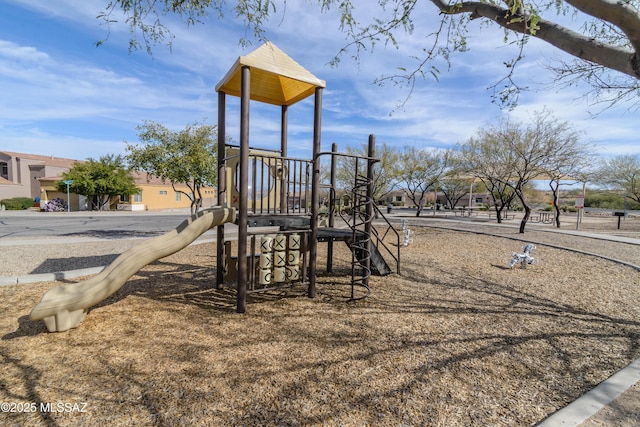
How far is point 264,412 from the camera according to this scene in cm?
221

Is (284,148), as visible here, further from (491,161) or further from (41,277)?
(491,161)

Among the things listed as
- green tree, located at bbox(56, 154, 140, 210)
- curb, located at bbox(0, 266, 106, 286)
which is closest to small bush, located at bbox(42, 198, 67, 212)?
green tree, located at bbox(56, 154, 140, 210)

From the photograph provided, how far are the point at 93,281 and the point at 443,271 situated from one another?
6.14 metres

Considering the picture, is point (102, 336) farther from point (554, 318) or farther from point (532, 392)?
point (554, 318)

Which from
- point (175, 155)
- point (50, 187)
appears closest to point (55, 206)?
point (50, 187)

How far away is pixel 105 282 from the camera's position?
3697 millimetres

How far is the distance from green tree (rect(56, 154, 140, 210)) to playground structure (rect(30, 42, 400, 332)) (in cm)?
2754

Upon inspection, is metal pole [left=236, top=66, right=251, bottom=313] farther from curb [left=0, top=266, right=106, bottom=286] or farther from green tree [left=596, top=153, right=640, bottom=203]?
green tree [left=596, top=153, right=640, bottom=203]

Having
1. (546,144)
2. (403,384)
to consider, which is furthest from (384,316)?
(546,144)

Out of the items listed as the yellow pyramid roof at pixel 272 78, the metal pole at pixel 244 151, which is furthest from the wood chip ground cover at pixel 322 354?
the yellow pyramid roof at pixel 272 78

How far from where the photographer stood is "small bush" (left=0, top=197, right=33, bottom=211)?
3020cm

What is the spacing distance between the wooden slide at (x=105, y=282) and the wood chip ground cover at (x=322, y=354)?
0.21 metres

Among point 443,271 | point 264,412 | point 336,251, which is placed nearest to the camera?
point 264,412

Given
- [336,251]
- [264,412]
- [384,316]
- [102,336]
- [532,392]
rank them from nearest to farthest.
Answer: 1. [264,412]
2. [532,392]
3. [102,336]
4. [384,316]
5. [336,251]
